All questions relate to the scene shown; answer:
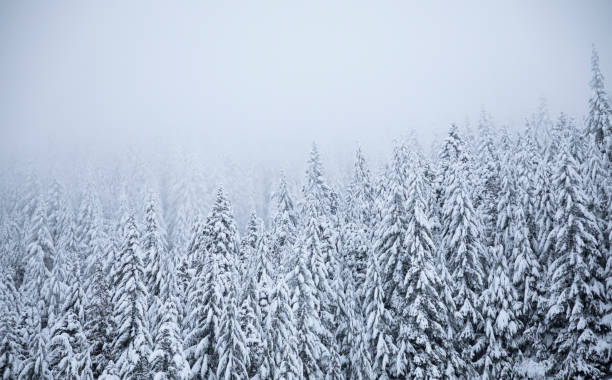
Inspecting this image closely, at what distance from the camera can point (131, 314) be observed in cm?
2000

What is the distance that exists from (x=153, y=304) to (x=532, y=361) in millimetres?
21744

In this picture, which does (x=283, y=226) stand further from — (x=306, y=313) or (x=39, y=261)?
(x=39, y=261)

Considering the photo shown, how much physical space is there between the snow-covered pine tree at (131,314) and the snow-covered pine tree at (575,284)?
2034cm

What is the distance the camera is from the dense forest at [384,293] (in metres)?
19.8

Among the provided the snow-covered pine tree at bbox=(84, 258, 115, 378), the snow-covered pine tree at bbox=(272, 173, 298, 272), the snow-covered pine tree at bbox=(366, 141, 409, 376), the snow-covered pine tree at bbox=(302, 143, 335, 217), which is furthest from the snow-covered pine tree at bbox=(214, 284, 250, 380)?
the snow-covered pine tree at bbox=(302, 143, 335, 217)

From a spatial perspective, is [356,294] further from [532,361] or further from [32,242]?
[32,242]

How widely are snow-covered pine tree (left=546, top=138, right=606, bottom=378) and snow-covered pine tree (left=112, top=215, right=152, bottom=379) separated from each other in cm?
2034

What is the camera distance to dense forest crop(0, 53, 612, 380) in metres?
19.8

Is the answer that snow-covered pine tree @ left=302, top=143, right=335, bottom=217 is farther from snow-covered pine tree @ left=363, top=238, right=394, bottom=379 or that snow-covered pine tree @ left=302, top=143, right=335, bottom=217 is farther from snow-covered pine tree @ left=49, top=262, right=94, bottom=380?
snow-covered pine tree @ left=49, top=262, right=94, bottom=380

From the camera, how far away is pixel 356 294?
25.1 meters

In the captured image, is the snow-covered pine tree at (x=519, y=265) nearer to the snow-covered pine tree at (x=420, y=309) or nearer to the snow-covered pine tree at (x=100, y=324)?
the snow-covered pine tree at (x=420, y=309)

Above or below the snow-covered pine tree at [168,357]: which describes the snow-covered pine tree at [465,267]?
above

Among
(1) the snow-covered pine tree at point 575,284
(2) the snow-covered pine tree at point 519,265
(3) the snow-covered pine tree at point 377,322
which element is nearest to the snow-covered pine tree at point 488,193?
(2) the snow-covered pine tree at point 519,265

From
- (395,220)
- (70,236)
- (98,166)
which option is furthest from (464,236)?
(98,166)
